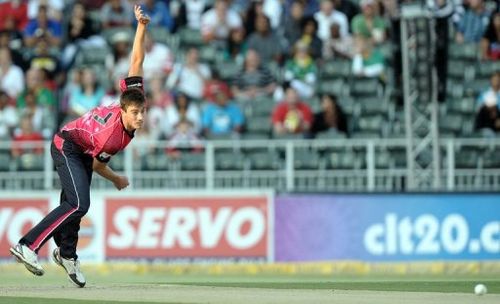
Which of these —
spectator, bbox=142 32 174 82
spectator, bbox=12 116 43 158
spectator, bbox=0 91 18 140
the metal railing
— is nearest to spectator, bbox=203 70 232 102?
spectator, bbox=142 32 174 82

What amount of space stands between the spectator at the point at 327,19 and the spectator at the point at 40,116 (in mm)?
4467

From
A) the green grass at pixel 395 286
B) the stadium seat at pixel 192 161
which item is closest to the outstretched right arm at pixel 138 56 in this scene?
the green grass at pixel 395 286

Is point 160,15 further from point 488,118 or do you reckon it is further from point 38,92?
point 488,118

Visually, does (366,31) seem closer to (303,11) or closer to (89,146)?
(303,11)

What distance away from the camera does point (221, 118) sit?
19.9 meters

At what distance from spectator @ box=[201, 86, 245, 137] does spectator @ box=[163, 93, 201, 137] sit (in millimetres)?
131

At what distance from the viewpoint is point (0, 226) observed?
61.4 ft

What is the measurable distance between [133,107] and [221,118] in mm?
8775

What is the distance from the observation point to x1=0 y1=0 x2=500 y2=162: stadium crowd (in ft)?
65.3

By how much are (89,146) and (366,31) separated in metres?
10.4

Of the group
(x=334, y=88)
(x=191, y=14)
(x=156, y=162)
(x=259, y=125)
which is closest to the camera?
(x=156, y=162)

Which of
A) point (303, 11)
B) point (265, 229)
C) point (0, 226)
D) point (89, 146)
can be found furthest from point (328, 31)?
point (89, 146)

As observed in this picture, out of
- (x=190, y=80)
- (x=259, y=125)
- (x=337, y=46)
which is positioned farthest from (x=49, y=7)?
(x=337, y=46)

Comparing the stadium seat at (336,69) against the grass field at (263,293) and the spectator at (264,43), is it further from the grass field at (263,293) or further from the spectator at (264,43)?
the grass field at (263,293)
